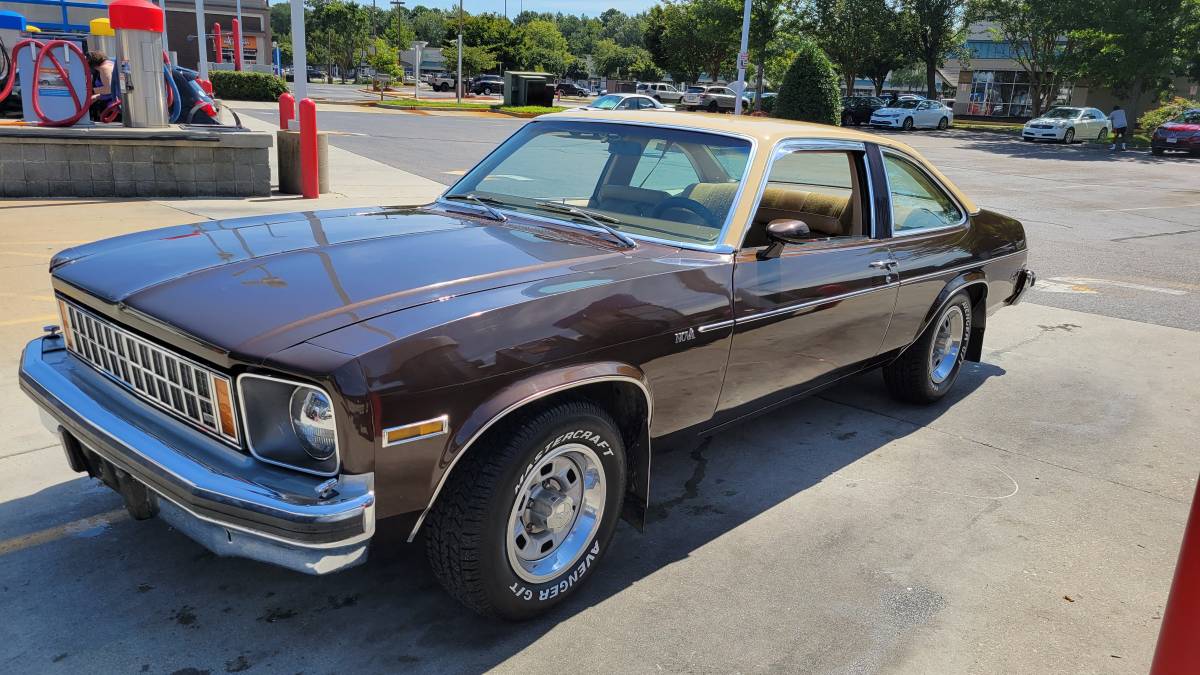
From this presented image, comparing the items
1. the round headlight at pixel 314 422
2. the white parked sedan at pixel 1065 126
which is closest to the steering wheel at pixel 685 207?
the round headlight at pixel 314 422

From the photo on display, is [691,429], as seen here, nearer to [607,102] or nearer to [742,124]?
Result: [742,124]

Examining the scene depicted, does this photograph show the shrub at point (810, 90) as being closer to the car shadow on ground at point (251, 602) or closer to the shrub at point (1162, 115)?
the shrub at point (1162, 115)

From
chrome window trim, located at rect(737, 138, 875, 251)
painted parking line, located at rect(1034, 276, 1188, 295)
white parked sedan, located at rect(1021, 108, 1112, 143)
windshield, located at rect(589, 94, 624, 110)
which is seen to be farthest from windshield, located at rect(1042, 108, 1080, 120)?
chrome window trim, located at rect(737, 138, 875, 251)

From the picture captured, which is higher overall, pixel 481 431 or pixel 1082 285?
pixel 481 431

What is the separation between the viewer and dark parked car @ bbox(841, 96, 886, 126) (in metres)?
38.9

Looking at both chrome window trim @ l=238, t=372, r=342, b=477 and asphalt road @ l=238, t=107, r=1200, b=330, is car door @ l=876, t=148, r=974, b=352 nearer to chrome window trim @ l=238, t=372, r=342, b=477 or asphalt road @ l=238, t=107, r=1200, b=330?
chrome window trim @ l=238, t=372, r=342, b=477

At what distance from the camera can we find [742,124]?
405 cm

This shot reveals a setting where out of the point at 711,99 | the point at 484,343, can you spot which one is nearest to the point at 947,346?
the point at 484,343

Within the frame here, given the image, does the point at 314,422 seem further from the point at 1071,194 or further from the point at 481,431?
the point at 1071,194

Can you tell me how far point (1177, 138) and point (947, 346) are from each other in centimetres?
3094

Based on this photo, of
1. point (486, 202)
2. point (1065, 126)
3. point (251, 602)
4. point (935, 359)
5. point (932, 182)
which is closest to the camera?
point (251, 602)

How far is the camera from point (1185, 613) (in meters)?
1.91

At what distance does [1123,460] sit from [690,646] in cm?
306

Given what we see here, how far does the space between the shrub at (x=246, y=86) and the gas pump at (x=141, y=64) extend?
93.0 ft
